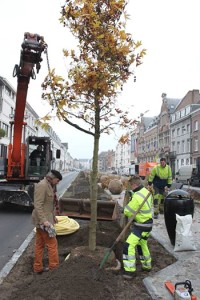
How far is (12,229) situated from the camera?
1021 centimetres

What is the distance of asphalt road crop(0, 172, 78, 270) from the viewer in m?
7.71

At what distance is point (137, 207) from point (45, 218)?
1.45m

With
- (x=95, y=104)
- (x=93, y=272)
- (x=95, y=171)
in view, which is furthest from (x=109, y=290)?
(x=95, y=104)

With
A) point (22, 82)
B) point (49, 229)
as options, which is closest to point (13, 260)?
point (49, 229)

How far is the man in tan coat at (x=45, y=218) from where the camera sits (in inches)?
225

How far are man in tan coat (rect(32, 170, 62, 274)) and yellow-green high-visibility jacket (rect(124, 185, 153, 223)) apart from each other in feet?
3.95

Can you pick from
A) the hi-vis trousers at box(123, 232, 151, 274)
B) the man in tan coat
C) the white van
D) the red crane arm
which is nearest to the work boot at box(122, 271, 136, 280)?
the hi-vis trousers at box(123, 232, 151, 274)

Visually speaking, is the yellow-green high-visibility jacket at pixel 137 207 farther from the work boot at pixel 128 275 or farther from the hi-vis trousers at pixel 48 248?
the hi-vis trousers at pixel 48 248

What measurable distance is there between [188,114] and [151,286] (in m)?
54.8

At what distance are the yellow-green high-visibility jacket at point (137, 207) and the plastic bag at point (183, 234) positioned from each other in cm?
139

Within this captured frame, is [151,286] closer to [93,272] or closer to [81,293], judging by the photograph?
[93,272]

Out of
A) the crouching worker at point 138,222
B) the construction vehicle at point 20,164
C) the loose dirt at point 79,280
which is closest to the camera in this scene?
the loose dirt at point 79,280

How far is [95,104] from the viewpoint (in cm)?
652

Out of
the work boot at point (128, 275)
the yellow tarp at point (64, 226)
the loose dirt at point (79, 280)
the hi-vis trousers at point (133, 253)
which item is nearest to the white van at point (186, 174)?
the yellow tarp at point (64, 226)
